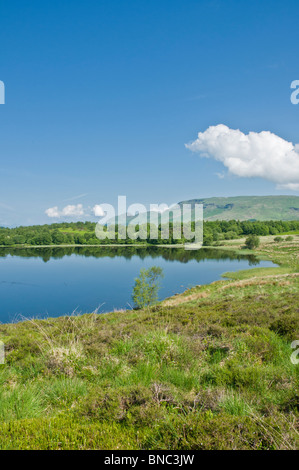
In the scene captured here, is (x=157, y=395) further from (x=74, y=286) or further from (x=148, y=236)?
(x=148, y=236)

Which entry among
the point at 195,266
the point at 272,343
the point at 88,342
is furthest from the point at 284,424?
the point at 195,266

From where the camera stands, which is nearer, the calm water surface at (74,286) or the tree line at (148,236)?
the calm water surface at (74,286)

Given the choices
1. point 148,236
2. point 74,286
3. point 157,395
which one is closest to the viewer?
point 157,395

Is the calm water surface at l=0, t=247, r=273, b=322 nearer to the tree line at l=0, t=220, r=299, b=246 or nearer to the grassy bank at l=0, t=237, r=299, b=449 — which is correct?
the grassy bank at l=0, t=237, r=299, b=449

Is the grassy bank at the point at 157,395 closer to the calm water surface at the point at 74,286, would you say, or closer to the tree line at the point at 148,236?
the calm water surface at the point at 74,286

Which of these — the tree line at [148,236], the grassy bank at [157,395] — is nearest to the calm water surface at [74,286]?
the grassy bank at [157,395]

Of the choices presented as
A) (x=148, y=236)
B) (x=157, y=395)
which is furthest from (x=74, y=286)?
(x=148, y=236)

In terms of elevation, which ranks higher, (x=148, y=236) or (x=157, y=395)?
(x=148, y=236)

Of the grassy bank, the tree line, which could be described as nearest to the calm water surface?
the grassy bank

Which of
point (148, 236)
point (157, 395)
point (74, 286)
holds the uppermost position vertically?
point (148, 236)

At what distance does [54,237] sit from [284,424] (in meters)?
194

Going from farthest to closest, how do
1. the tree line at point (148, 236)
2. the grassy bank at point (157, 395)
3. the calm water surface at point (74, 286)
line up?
1. the tree line at point (148, 236)
2. the calm water surface at point (74, 286)
3. the grassy bank at point (157, 395)

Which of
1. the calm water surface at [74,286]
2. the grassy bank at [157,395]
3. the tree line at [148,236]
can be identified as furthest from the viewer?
the tree line at [148,236]

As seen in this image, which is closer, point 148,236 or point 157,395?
point 157,395
